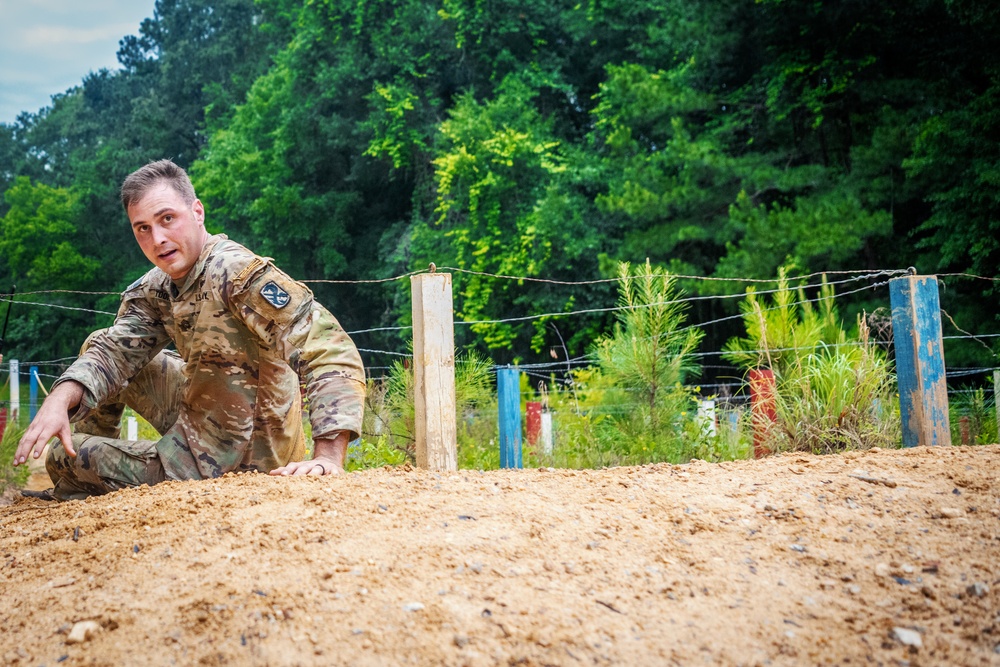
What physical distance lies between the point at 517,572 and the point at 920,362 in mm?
3117

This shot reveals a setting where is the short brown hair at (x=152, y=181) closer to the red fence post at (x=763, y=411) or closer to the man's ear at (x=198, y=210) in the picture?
the man's ear at (x=198, y=210)

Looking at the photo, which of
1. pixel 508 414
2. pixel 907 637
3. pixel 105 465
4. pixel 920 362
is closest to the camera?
pixel 907 637

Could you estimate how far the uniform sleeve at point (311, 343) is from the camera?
8.72 feet

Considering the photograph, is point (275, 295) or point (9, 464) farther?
point (9, 464)

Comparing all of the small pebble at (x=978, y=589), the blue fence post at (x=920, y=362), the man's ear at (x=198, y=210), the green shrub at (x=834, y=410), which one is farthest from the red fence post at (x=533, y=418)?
the small pebble at (x=978, y=589)

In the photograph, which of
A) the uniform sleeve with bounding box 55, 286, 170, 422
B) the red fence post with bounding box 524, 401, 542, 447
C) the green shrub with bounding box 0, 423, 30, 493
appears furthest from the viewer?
the red fence post with bounding box 524, 401, 542, 447

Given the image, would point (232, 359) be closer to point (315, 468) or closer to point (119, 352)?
point (119, 352)

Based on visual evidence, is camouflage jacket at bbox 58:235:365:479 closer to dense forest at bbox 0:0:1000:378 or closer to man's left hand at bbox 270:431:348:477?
man's left hand at bbox 270:431:348:477

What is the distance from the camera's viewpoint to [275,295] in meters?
2.77

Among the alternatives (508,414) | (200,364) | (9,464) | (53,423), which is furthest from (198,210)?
(9,464)

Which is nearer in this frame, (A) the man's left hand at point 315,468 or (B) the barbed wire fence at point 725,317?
(A) the man's left hand at point 315,468

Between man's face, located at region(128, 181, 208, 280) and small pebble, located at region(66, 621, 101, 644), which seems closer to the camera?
small pebble, located at region(66, 621, 101, 644)

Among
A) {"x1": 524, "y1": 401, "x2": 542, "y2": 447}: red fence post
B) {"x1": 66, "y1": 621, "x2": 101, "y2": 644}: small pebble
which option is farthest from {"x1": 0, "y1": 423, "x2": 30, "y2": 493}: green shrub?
{"x1": 66, "y1": 621, "x2": 101, "y2": 644}: small pebble

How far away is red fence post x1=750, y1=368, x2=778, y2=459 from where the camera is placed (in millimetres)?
4422
